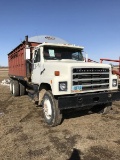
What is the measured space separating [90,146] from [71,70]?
2087 mm

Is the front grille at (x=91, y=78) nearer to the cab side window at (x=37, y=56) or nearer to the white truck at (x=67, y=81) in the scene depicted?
the white truck at (x=67, y=81)

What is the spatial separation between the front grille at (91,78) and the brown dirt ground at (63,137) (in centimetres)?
118

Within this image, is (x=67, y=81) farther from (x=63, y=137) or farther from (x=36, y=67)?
(x=36, y=67)

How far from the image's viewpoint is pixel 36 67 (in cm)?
754

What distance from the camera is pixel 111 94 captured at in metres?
6.46

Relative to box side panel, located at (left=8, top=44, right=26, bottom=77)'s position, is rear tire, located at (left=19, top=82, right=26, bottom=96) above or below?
below

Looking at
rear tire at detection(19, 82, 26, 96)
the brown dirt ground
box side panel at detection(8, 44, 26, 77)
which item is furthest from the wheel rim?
rear tire at detection(19, 82, 26, 96)

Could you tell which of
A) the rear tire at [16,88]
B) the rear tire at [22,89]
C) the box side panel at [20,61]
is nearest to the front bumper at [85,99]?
the box side panel at [20,61]

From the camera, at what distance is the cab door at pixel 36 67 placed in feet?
23.7

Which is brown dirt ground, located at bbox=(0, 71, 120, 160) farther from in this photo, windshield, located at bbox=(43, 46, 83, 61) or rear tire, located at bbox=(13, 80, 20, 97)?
rear tire, located at bbox=(13, 80, 20, 97)

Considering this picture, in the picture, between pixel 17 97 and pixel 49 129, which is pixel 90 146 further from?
pixel 17 97

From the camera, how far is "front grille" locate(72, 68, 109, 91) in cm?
586

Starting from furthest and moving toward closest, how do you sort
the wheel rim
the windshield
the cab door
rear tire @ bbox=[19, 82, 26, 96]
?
rear tire @ bbox=[19, 82, 26, 96] → the cab door → the windshield → the wheel rim

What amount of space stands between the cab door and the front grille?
72.0 inches
